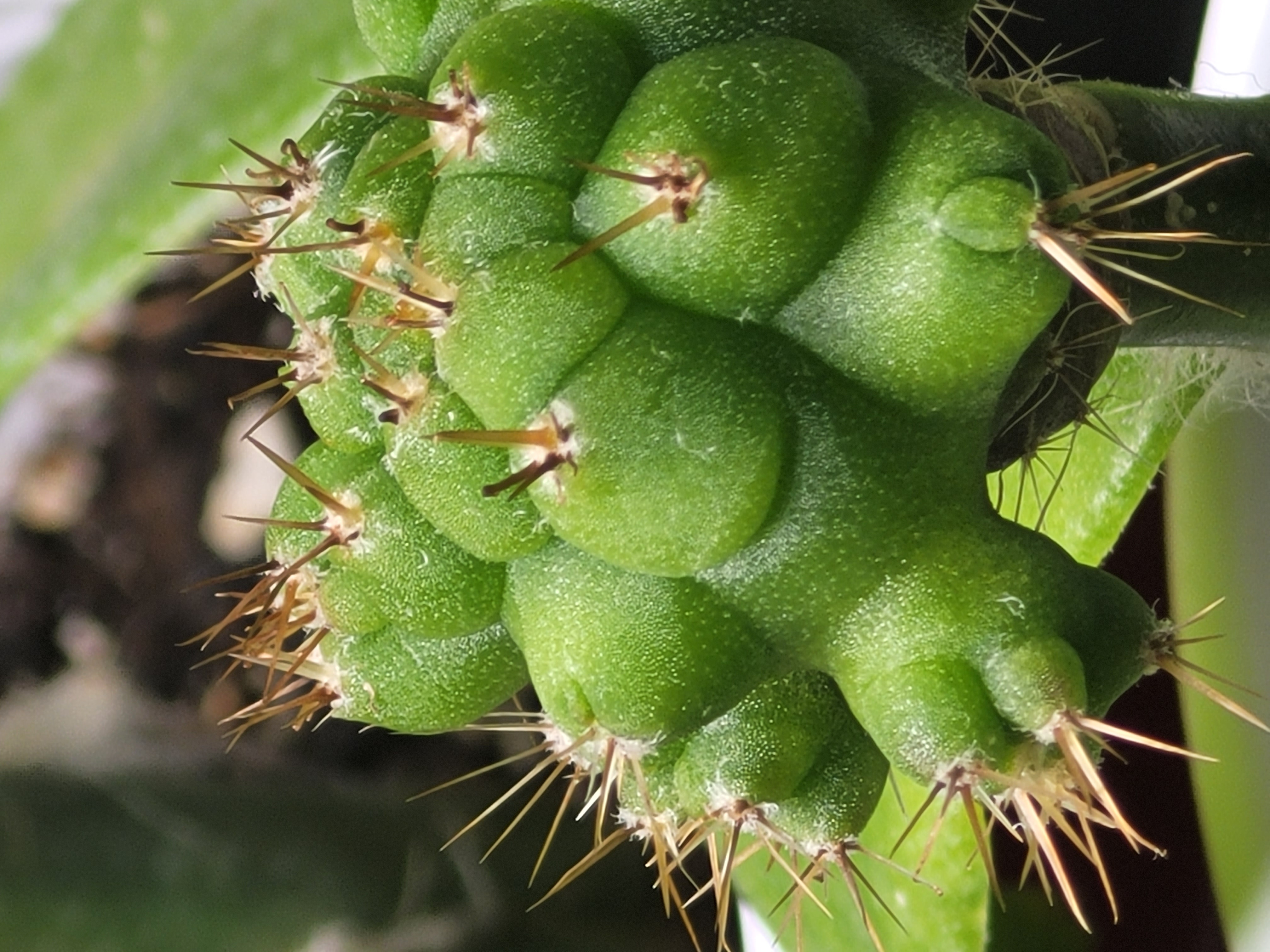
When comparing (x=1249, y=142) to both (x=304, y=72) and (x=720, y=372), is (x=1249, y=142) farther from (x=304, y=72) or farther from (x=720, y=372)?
(x=304, y=72)

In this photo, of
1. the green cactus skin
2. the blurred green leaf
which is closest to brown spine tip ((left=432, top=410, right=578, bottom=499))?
the green cactus skin

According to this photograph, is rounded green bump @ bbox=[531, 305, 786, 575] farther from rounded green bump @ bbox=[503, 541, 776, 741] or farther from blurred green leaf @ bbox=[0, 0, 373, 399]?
blurred green leaf @ bbox=[0, 0, 373, 399]

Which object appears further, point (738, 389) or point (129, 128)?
point (129, 128)

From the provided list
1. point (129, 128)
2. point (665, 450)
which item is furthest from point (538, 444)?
point (129, 128)

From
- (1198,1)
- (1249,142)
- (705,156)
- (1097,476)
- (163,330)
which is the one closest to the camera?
(705,156)

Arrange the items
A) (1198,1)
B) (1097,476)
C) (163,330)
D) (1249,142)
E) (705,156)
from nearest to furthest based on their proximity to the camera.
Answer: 1. (705,156)
2. (1249,142)
3. (1097,476)
4. (1198,1)
5. (163,330)

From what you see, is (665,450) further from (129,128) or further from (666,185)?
(129,128)

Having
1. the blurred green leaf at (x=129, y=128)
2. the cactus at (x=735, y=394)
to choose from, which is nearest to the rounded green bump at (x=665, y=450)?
the cactus at (x=735, y=394)

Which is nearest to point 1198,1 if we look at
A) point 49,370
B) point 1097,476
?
point 1097,476

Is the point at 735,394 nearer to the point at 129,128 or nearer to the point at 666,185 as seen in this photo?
the point at 666,185
